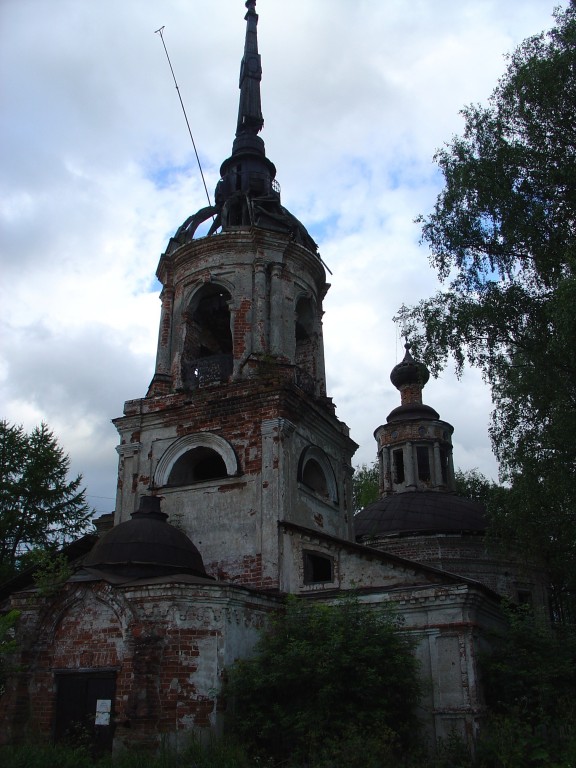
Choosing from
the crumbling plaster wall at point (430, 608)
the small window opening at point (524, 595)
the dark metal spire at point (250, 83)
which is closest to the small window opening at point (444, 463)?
the small window opening at point (524, 595)

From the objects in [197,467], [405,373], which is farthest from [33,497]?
[405,373]

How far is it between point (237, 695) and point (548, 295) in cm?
789

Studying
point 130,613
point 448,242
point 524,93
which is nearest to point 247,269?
point 448,242

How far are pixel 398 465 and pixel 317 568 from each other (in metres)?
12.8

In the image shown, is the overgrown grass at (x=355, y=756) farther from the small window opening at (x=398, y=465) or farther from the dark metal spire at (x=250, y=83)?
the small window opening at (x=398, y=465)

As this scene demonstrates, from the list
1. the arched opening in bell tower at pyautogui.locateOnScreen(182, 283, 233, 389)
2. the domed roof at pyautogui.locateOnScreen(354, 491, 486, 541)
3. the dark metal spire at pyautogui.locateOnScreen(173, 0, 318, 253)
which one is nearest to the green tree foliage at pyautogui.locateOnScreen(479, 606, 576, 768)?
the domed roof at pyautogui.locateOnScreen(354, 491, 486, 541)

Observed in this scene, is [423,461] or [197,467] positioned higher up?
[423,461]

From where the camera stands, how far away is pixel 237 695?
9.77 meters

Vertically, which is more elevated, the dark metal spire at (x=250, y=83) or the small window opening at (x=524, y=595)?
the dark metal spire at (x=250, y=83)

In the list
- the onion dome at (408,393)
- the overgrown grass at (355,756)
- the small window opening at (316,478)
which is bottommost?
the overgrown grass at (355,756)

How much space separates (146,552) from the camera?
1127cm

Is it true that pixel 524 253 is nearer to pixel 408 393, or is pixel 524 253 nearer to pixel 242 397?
pixel 242 397

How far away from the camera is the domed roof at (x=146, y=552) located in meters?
11.1

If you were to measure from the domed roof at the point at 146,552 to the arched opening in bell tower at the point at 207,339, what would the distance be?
3659 mm
